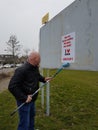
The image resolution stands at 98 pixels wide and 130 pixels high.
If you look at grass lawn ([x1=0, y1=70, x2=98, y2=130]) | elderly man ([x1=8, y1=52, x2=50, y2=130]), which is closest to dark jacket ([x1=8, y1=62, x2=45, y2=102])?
elderly man ([x1=8, y1=52, x2=50, y2=130])

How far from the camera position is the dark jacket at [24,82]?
5039 millimetres

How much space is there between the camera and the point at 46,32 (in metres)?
7.71

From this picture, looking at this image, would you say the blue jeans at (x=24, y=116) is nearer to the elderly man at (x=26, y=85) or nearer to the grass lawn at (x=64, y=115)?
the elderly man at (x=26, y=85)

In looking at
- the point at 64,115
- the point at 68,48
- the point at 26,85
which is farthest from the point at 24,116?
the point at 64,115

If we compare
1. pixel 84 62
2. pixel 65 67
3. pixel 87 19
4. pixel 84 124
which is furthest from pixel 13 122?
pixel 87 19

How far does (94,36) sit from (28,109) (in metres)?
1.80

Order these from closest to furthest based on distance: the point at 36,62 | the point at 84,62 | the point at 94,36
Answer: the point at 94,36
the point at 84,62
the point at 36,62

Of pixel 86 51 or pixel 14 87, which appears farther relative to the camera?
pixel 14 87

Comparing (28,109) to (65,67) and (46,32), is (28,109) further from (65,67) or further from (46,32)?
(46,32)

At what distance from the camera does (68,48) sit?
219 inches

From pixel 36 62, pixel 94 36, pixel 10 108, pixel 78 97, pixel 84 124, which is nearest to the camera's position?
pixel 94 36

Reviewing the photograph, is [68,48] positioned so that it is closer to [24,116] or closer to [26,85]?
[26,85]

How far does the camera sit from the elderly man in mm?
5047

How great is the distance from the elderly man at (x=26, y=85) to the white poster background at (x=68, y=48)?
0.62 meters
